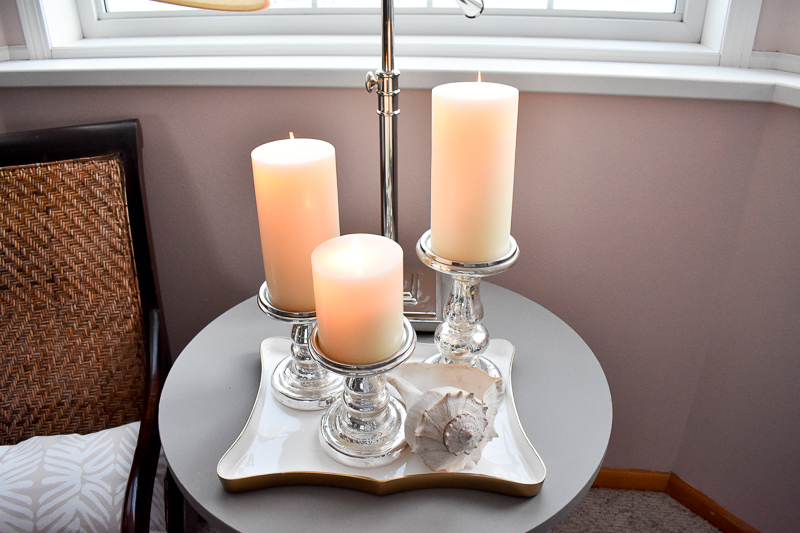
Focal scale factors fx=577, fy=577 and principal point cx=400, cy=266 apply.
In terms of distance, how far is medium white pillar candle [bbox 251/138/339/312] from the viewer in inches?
25.9

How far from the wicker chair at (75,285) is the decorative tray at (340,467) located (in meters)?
0.33

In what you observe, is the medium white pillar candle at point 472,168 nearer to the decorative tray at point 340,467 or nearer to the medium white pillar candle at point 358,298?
the medium white pillar candle at point 358,298

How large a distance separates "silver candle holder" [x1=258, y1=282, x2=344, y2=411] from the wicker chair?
0.93ft

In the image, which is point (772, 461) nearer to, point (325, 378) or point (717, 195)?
point (717, 195)

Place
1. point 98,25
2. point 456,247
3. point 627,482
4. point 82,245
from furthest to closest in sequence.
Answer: point 627,482 → point 98,25 → point 82,245 → point 456,247

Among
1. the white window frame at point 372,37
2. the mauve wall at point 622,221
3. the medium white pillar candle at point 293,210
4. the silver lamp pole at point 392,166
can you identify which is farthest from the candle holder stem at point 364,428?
the white window frame at point 372,37

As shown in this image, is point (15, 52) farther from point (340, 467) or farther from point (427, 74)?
point (340, 467)

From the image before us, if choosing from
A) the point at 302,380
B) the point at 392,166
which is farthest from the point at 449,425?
the point at 392,166

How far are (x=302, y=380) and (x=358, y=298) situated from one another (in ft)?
0.89

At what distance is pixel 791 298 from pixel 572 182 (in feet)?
1.43

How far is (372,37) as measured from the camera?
3.90 feet

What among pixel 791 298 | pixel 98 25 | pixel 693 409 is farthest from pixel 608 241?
pixel 98 25

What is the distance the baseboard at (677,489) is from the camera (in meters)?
1.26

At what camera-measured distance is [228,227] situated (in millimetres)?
1200
